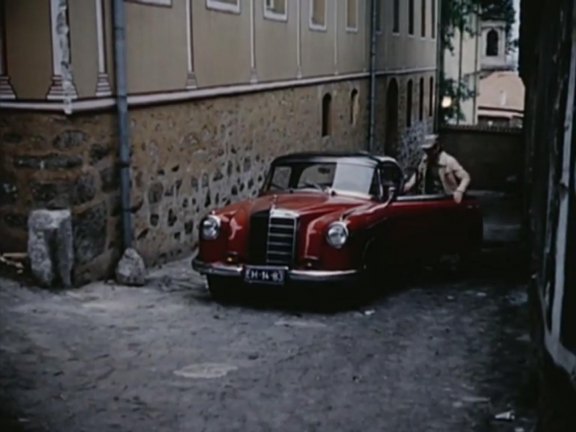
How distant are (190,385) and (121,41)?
461 centimetres

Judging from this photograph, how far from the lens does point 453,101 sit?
119 feet

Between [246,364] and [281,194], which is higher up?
[281,194]

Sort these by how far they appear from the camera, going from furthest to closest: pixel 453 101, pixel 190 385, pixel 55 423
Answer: pixel 453 101, pixel 190 385, pixel 55 423

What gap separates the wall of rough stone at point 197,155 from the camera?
1051 centimetres

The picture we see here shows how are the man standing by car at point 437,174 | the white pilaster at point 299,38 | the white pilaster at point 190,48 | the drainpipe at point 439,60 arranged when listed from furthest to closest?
the drainpipe at point 439,60 → the white pilaster at point 299,38 → the white pilaster at point 190,48 → the man standing by car at point 437,174

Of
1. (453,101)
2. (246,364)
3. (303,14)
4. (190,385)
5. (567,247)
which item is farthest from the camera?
(453,101)

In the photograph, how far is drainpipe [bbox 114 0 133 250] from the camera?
9.53 meters

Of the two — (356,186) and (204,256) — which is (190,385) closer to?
(204,256)

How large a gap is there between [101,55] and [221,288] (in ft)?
9.10

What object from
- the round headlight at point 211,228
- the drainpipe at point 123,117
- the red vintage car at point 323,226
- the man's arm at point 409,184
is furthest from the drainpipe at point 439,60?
the round headlight at point 211,228

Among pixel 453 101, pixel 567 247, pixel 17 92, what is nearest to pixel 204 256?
pixel 17 92

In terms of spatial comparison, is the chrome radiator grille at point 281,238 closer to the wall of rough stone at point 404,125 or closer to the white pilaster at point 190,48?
the white pilaster at point 190,48

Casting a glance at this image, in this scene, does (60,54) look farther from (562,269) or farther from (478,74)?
(478,74)

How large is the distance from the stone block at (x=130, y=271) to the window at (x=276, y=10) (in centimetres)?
622
